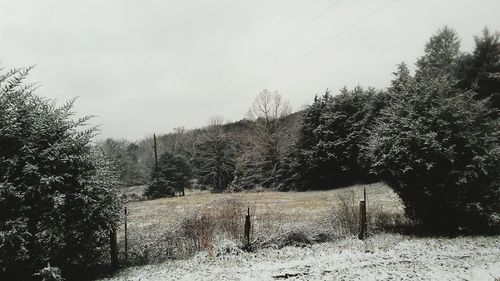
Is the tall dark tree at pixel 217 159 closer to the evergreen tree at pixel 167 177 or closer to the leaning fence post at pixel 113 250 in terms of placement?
the evergreen tree at pixel 167 177

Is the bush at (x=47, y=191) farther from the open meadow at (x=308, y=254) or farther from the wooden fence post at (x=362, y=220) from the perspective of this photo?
the wooden fence post at (x=362, y=220)

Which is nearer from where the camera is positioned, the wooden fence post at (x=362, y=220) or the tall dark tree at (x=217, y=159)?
the wooden fence post at (x=362, y=220)

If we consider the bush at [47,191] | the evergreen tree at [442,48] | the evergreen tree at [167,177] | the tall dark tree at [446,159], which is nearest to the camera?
the bush at [47,191]

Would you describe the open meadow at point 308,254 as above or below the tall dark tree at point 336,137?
below

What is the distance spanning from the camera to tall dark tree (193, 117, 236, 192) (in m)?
50.9

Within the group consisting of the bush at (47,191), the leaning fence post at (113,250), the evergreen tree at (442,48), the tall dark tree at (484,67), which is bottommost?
the leaning fence post at (113,250)

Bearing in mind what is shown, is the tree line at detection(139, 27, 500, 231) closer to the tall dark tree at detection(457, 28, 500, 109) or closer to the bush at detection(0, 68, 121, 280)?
the tall dark tree at detection(457, 28, 500, 109)

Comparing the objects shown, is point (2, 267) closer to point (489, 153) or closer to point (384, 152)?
point (384, 152)

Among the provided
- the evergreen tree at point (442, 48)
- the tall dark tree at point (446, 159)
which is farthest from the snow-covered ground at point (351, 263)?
the evergreen tree at point (442, 48)

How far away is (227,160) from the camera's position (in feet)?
171

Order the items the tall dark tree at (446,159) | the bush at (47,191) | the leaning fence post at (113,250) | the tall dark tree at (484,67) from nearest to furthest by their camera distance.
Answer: the bush at (47,191) < the leaning fence post at (113,250) < the tall dark tree at (446,159) < the tall dark tree at (484,67)

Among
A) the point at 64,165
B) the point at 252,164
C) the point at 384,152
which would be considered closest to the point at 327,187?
the point at 252,164

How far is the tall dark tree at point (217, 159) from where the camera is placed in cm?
5089

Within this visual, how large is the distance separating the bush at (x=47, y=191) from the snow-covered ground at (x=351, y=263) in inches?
56.4
